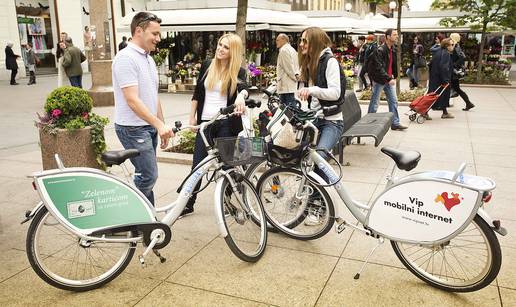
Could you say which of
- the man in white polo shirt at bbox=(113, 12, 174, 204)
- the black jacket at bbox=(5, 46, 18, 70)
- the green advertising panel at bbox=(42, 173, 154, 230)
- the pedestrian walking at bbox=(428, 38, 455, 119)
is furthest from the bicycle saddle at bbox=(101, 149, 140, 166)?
the black jacket at bbox=(5, 46, 18, 70)

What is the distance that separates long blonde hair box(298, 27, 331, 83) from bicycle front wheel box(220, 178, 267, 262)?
1.38 meters

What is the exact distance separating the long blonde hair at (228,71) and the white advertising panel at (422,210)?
1.86m

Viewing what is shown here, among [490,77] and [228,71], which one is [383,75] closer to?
[228,71]

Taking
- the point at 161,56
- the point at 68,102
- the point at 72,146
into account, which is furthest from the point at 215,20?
the point at 72,146

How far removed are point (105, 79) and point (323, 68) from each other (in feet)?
33.3

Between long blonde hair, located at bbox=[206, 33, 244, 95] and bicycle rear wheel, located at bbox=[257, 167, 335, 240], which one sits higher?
long blonde hair, located at bbox=[206, 33, 244, 95]

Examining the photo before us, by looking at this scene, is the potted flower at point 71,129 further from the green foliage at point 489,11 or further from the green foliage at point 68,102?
the green foliage at point 489,11

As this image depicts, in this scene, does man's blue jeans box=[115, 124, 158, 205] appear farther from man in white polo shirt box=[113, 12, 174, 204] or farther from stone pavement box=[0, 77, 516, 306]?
stone pavement box=[0, 77, 516, 306]

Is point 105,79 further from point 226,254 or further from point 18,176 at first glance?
point 226,254

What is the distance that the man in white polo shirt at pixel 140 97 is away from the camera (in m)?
3.62

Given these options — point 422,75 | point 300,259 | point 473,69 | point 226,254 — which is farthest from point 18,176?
point 473,69

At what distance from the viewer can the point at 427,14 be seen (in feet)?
81.7

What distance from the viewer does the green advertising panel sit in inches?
125

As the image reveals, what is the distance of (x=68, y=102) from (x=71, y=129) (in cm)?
30
